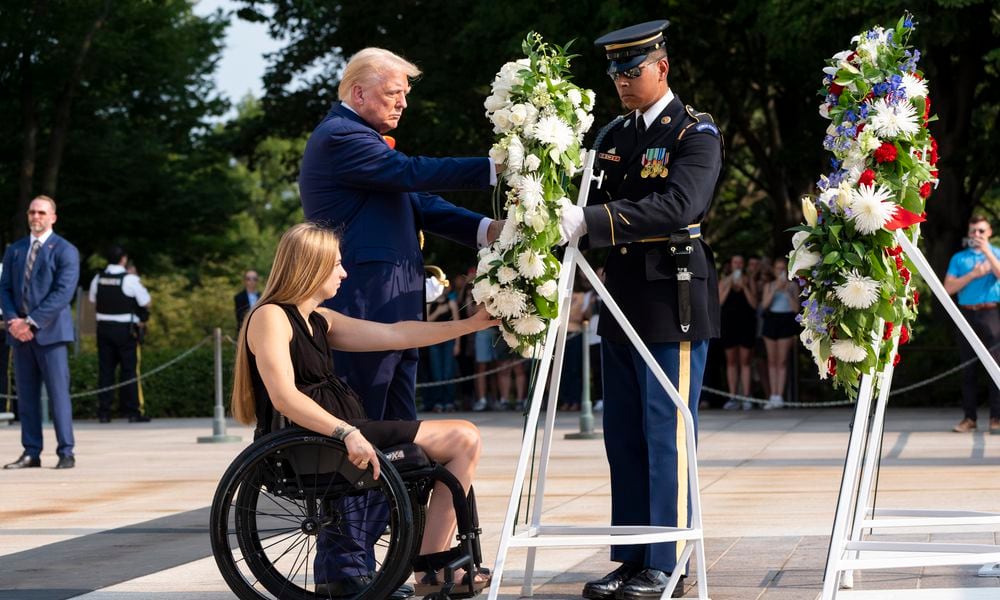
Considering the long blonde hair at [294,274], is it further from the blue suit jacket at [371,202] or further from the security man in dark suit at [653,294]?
the security man in dark suit at [653,294]

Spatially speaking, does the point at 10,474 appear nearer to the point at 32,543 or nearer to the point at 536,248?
the point at 32,543

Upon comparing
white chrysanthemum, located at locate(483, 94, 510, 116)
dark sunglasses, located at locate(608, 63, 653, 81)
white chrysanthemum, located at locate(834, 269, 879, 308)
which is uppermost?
dark sunglasses, located at locate(608, 63, 653, 81)

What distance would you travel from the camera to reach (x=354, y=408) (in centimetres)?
536

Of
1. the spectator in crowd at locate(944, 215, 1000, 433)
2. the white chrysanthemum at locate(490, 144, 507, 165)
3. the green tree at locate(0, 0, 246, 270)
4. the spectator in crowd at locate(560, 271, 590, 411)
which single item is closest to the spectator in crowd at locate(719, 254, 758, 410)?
the spectator in crowd at locate(560, 271, 590, 411)

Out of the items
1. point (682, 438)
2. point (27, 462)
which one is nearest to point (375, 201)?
point (682, 438)

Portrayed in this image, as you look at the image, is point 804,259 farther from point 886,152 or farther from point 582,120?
point 582,120

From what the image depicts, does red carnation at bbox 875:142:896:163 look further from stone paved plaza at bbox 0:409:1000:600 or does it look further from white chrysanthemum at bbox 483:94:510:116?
stone paved plaza at bbox 0:409:1000:600

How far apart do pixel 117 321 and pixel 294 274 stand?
1417 cm

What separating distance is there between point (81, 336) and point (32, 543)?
15966 mm

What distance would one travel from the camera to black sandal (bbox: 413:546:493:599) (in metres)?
5.06

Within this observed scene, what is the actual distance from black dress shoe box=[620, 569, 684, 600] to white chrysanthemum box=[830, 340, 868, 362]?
3.40 feet

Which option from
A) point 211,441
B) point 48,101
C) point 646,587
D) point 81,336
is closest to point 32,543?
point 646,587

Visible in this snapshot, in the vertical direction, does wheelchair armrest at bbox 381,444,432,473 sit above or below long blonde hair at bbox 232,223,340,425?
below

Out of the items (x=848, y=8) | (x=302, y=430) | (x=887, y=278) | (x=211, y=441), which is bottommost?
(x=211, y=441)
